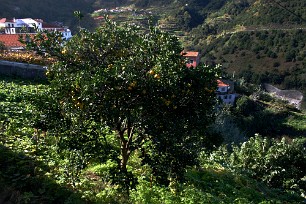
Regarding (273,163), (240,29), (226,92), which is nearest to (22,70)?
(273,163)

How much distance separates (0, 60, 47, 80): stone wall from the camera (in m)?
17.8

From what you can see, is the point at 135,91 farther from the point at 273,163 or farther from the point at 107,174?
the point at 273,163

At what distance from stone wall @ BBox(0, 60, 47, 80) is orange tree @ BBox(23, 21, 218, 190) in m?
12.6

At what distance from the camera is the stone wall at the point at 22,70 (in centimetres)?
1777

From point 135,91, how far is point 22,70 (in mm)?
14707

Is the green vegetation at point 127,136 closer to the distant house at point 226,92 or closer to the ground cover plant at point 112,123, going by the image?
the ground cover plant at point 112,123

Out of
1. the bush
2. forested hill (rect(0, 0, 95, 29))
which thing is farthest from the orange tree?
forested hill (rect(0, 0, 95, 29))

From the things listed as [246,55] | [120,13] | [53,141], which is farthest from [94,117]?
[120,13]

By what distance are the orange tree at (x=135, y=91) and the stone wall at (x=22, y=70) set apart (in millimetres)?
12606

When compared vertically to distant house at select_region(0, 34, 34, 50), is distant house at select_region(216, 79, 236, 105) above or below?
below

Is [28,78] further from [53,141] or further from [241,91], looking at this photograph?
[241,91]

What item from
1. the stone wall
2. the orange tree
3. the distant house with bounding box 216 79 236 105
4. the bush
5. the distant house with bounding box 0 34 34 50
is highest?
the orange tree

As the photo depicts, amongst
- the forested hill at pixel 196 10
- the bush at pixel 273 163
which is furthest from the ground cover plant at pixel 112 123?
the forested hill at pixel 196 10

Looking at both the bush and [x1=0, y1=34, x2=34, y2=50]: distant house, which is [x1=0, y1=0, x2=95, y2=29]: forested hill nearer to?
[x1=0, y1=34, x2=34, y2=50]: distant house
